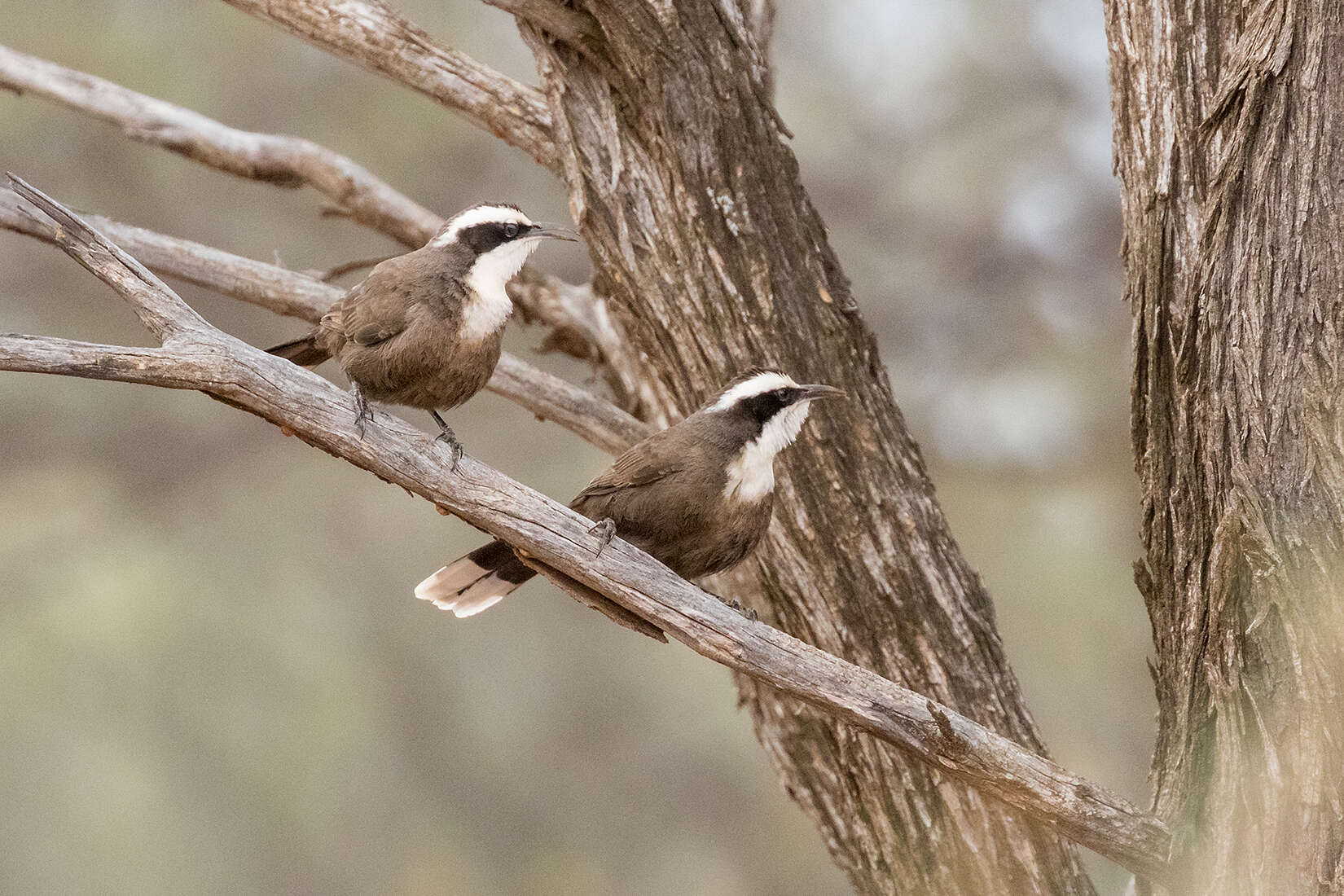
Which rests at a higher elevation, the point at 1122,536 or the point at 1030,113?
the point at 1030,113

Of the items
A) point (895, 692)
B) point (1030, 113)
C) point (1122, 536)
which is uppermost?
point (1030, 113)

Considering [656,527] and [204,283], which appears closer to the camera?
[656,527]

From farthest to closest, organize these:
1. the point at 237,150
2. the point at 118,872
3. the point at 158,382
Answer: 1. the point at 118,872
2. the point at 237,150
3. the point at 158,382

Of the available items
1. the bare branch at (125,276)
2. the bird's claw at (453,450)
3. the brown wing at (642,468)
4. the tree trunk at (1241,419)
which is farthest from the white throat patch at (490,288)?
the tree trunk at (1241,419)

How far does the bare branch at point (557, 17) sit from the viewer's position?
423cm

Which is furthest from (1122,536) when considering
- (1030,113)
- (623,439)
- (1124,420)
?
(623,439)

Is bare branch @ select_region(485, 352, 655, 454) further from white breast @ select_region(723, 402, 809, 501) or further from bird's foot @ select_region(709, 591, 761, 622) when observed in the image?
bird's foot @ select_region(709, 591, 761, 622)

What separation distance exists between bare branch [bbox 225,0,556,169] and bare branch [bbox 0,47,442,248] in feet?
2.75

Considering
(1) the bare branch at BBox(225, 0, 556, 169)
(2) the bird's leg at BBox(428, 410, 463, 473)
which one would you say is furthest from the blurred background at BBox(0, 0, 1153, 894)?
(2) the bird's leg at BBox(428, 410, 463, 473)

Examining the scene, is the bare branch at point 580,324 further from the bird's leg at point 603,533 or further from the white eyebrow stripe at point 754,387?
the bird's leg at point 603,533

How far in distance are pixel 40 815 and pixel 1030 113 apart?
7915mm

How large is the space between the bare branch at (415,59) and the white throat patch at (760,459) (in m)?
1.37

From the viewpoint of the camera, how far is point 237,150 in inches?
227

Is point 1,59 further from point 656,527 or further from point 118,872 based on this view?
point 118,872
